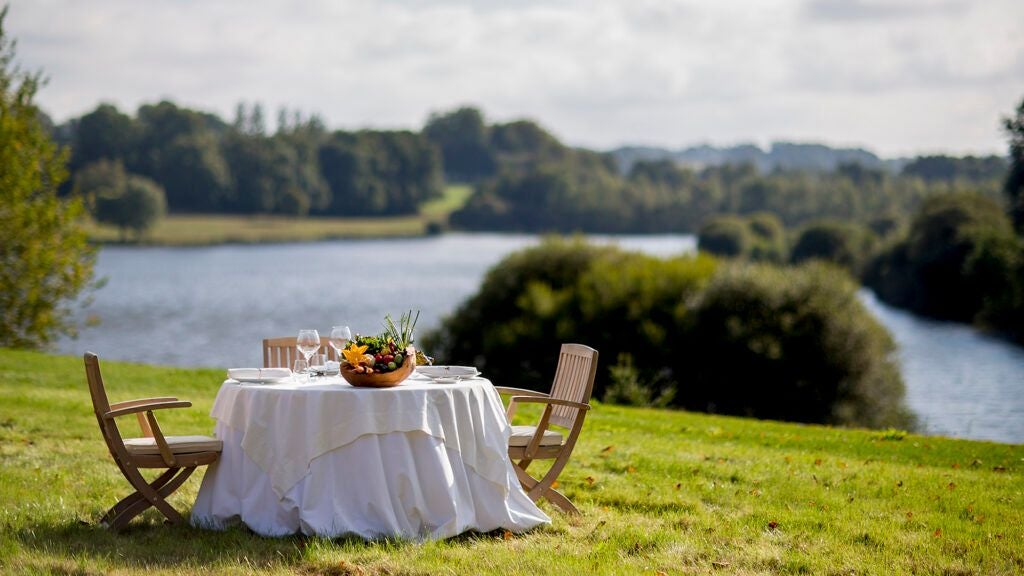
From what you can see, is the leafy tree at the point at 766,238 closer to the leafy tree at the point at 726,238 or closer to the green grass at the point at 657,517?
the leafy tree at the point at 726,238

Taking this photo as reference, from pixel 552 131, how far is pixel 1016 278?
91079 mm

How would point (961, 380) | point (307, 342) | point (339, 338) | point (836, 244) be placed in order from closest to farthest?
point (307, 342) → point (339, 338) → point (961, 380) → point (836, 244)

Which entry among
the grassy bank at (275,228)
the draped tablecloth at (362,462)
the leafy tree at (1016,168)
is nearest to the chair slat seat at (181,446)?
the draped tablecloth at (362,462)

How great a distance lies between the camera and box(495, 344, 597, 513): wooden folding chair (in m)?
6.96

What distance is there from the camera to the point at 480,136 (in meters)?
122

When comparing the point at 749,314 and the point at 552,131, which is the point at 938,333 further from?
the point at 552,131

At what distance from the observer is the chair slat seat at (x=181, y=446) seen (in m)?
6.46

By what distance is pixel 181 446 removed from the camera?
6.46 metres

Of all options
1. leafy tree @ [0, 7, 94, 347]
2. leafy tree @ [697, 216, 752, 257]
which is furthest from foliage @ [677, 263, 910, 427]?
leafy tree @ [697, 216, 752, 257]

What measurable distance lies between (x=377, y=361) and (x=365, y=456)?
591 millimetres

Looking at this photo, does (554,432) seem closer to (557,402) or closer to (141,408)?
(557,402)

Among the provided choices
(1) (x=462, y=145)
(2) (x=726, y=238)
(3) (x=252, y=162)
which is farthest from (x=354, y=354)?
(1) (x=462, y=145)

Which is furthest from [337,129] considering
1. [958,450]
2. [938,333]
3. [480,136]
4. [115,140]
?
[958,450]

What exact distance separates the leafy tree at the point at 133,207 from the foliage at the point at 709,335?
54.0 metres
